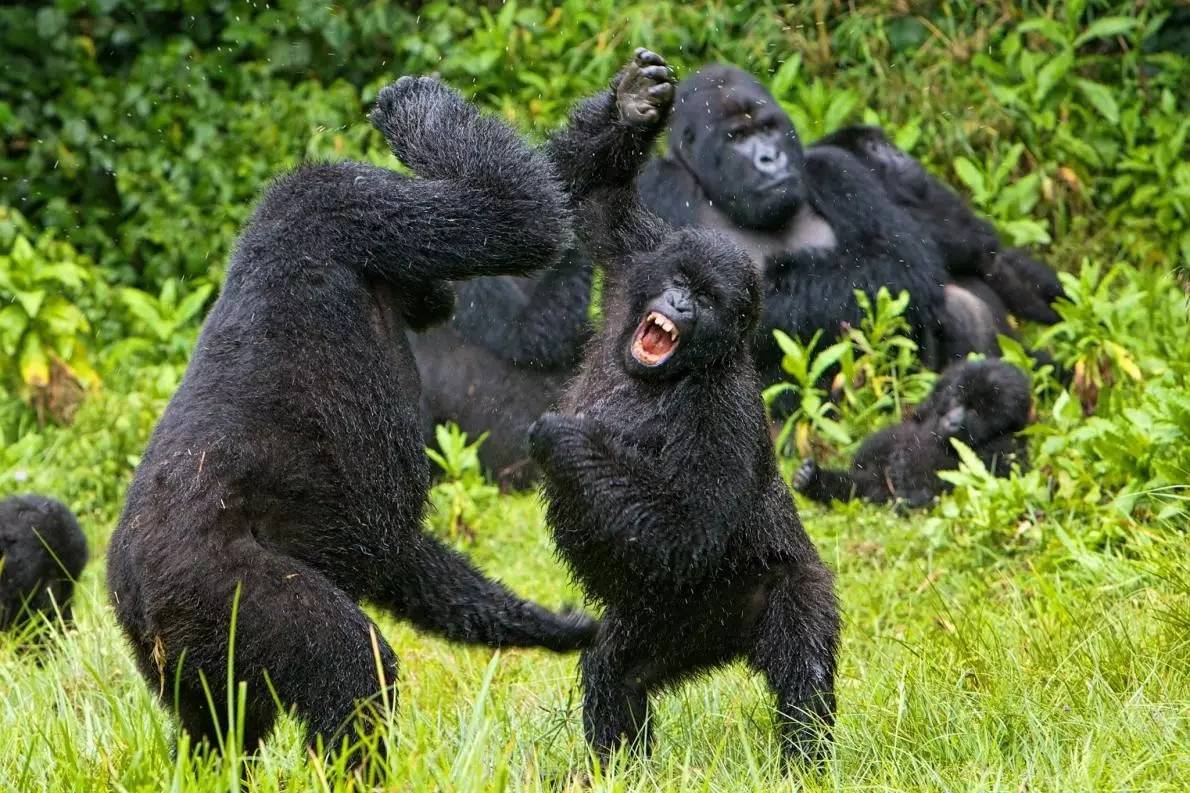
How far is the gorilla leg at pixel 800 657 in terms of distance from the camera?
10.9ft

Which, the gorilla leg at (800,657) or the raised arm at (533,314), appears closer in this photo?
the gorilla leg at (800,657)

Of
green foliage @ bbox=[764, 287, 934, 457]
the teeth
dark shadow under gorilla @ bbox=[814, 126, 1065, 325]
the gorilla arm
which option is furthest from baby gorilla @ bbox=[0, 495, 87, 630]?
dark shadow under gorilla @ bbox=[814, 126, 1065, 325]

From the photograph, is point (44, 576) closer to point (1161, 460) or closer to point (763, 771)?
point (763, 771)

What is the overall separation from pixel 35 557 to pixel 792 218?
3454 mm

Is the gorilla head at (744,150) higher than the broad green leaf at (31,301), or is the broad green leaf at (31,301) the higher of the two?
the gorilla head at (744,150)

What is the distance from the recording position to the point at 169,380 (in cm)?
698

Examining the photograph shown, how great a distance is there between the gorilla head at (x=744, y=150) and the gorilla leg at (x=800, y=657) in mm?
3415

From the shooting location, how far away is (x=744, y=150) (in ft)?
22.2

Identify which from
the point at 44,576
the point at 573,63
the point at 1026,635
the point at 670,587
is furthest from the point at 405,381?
the point at 573,63

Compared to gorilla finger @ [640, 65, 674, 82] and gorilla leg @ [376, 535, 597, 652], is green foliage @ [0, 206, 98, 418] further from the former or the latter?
gorilla finger @ [640, 65, 674, 82]

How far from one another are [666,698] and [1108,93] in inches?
203

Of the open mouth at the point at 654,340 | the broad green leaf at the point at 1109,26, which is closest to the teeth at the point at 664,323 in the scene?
the open mouth at the point at 654,340

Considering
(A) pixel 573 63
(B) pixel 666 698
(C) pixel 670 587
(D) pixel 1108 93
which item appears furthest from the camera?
(A) pixel 573 63

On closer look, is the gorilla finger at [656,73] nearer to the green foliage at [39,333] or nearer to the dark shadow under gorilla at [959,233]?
the dark shadow under gorilla at [959,233]
